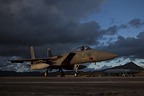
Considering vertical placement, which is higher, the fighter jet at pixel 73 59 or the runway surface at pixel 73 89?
the fighter jet at pixel 73 59

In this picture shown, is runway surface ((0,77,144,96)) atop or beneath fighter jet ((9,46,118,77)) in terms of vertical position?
beneath

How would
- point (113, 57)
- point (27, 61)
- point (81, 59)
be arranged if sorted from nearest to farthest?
point (113, 57)
point (81, 59)
point (27, 61)

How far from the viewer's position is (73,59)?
133 ft

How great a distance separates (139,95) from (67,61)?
33.9 meters

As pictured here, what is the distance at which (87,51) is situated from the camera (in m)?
38.1

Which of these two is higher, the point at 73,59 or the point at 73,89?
the point at 73,59

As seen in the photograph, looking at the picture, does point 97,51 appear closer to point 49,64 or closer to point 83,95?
point 49,64

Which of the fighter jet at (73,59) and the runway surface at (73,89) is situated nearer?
the runway surface at (73,89)

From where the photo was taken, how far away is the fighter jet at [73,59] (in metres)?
36.8

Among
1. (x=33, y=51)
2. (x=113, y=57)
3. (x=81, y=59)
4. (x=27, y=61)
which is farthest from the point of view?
(x=33, y=51)

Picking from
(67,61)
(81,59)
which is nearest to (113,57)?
(81,59)

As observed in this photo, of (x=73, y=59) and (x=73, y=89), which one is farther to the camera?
(x=73, y=59)

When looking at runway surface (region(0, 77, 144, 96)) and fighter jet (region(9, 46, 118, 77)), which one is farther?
fighter jet (region(9, 46, 118, 77))

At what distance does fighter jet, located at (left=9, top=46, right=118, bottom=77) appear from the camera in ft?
121
